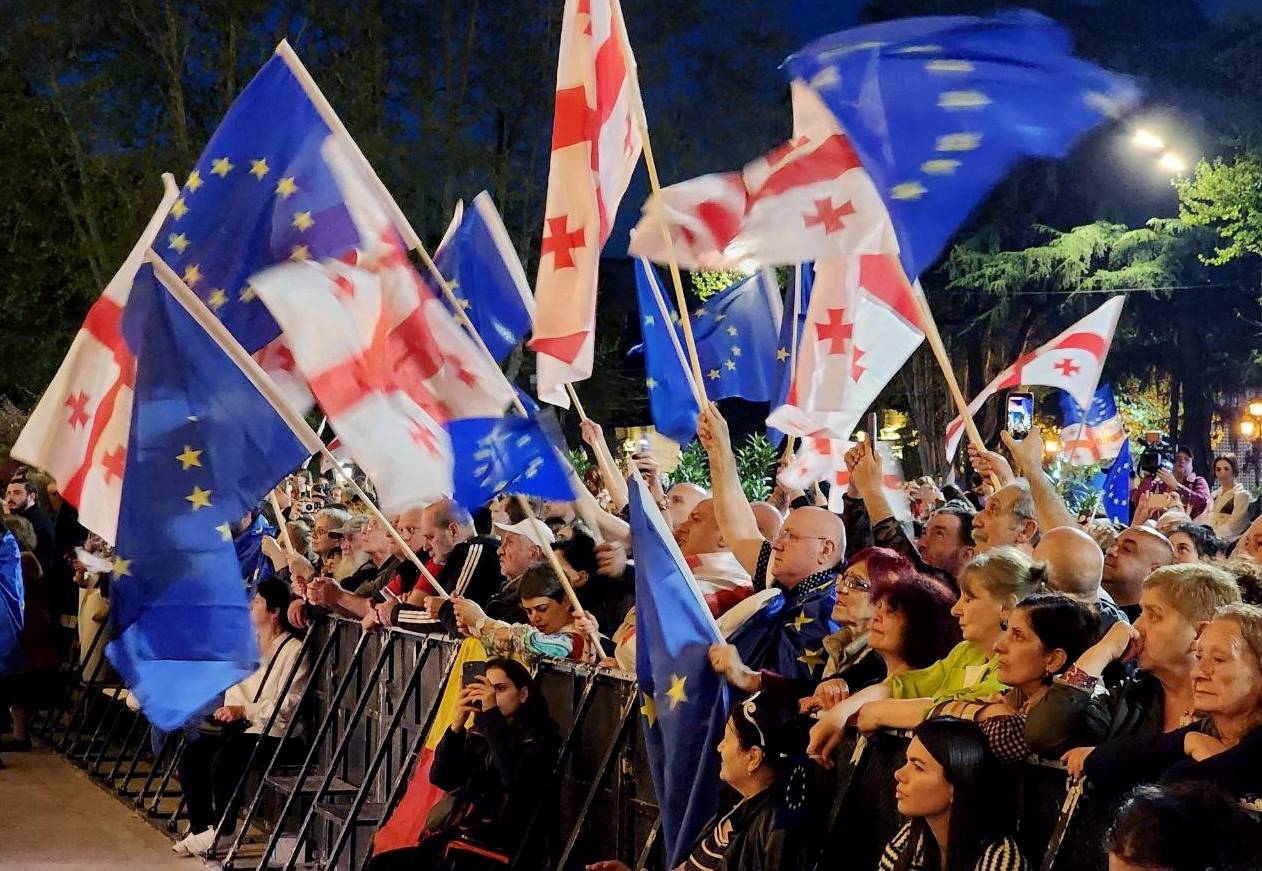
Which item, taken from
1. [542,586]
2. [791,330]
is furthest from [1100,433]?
[542,586]

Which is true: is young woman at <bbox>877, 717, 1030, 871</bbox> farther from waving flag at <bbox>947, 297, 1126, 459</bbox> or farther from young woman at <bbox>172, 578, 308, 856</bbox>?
waving flag at <bbox>947, 297, 1126, 459</bbox>

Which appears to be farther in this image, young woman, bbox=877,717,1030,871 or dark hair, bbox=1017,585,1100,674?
dark hair, bbox=1017,585,1100,674

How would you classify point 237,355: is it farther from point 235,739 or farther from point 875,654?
point 875,654

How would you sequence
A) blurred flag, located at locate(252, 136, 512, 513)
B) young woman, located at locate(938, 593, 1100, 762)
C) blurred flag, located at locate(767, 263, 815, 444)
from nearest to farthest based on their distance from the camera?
1. young woman, located at locate(938, 593, 1100, 762)
2. blurred flag, located at locate(252, 136, 512, 513)
3. blurred flag, located at locate(767, 263, 815, 444)

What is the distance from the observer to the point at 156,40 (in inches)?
1468

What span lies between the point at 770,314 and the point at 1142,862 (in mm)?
7898

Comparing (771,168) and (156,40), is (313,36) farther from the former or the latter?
(771,168)

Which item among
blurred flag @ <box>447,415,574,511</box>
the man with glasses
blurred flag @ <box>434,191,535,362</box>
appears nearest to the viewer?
the man with glasses

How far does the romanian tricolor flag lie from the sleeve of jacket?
352 cm

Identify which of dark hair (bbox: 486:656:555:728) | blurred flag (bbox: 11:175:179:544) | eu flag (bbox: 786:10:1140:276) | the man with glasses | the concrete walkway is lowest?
the concrete walkway

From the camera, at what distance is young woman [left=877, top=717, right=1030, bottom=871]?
486cm

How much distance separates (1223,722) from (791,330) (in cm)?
652

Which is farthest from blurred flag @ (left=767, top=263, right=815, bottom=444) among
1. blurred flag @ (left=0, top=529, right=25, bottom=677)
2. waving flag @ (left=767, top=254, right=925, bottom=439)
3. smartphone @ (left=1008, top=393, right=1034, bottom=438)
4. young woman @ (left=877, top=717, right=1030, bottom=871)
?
blurred flag @ (left=0, top=529, right=25, bottom=677)

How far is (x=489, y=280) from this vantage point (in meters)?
10.6
